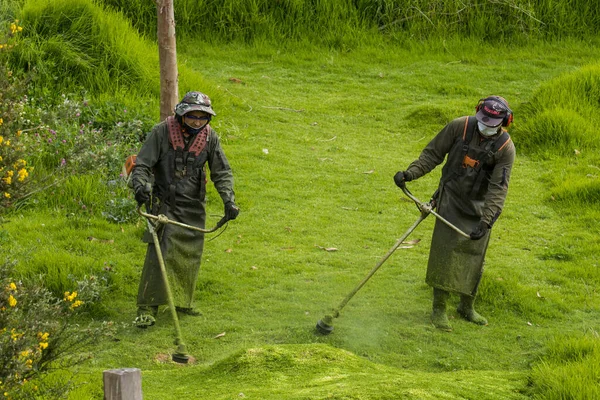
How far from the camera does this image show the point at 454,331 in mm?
7801

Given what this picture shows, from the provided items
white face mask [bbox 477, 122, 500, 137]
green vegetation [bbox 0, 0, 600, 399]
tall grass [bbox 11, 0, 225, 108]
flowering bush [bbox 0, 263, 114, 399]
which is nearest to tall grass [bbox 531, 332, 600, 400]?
green vegetation [bbox 0, 0, 600, 399]

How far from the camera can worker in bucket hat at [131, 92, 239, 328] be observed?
765cm

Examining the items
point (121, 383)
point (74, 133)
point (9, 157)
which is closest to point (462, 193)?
point (9, 157)

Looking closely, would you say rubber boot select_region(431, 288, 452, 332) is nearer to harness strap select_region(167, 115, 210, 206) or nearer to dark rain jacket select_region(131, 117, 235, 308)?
dark rain jacket select_region(131, 117, 235, 308)

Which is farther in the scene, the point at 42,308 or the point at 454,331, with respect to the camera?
the point at 454,331

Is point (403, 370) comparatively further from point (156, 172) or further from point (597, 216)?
point (597, 216)

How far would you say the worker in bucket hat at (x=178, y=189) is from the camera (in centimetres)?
765

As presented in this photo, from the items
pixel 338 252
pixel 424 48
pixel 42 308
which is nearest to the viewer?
pixel 42 308

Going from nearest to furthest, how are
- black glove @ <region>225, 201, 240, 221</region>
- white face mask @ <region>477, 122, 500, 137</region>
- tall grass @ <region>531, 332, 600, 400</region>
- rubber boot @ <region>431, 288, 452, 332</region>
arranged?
1. tall grass @ <region>531, 332, 600, 400</region>
2. black glove @ <region>225, 201, 240, 221</region>
3. white face mask @ <region>477, 122, 500, 137</region>
4. rubber boot @ <region>431, 288, 452, 332</region>

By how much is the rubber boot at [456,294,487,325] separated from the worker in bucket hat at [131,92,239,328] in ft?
7.17

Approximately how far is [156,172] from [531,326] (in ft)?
11.2

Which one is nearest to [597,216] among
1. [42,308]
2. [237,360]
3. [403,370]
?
[403,370]

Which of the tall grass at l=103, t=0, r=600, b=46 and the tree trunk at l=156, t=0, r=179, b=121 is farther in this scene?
the tall grass at l=103, t=0, r=600, b=46

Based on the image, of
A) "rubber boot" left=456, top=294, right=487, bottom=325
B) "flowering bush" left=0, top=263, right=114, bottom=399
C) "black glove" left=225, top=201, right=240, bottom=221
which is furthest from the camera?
"rubber boot" left=456, top=294, right=487, bottom=325
